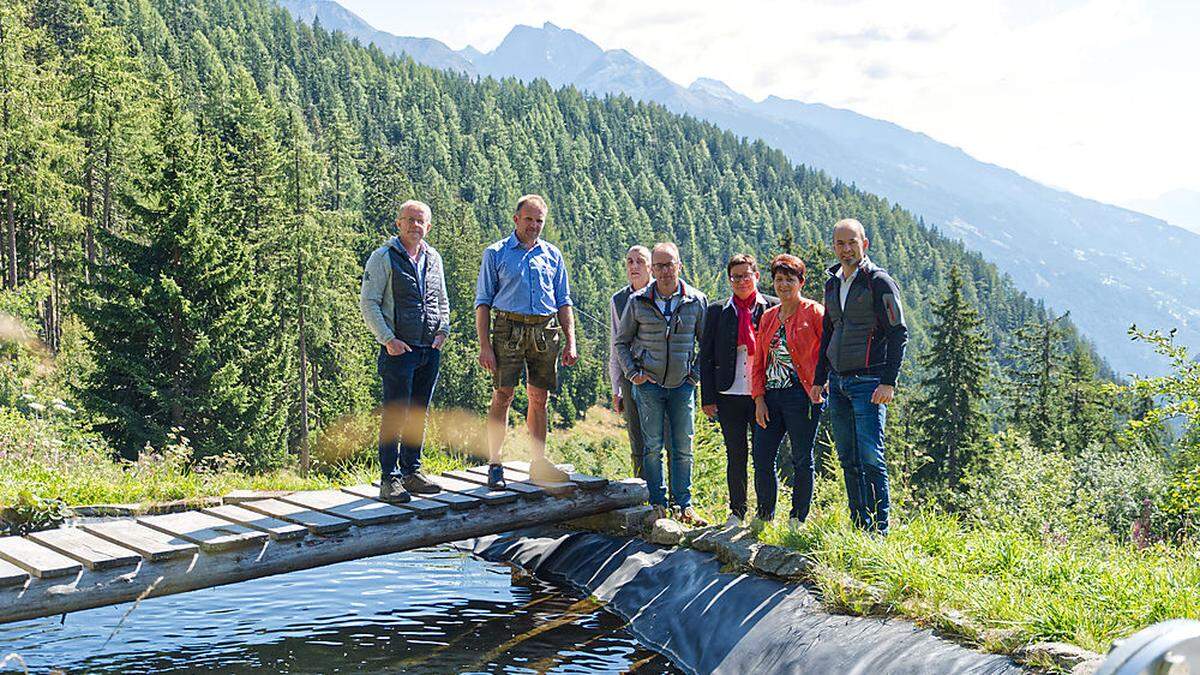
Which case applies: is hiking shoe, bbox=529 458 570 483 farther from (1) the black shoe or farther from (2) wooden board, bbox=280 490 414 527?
(2) wooden board, bbox=280 490 414 527

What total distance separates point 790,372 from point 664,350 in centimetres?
122

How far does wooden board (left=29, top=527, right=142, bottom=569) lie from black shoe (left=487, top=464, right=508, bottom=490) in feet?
9.52

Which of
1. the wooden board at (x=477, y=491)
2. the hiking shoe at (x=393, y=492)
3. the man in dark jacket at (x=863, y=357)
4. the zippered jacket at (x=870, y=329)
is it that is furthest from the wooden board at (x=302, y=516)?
the zippered jacket at (x=870, y=329)

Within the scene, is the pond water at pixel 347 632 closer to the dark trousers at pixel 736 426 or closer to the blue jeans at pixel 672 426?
the blue jeans at pixel 672 426

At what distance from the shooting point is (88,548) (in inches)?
251

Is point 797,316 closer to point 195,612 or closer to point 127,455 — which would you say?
point 195,612

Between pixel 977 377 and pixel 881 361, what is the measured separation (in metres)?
39.3

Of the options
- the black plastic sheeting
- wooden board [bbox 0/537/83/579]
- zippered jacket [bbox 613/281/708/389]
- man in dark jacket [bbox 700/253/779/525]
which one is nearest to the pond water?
the black plastic sheeting

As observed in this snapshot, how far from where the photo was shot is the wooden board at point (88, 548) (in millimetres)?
6090

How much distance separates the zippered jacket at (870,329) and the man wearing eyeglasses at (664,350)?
156 cm

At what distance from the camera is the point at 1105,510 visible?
115 feet

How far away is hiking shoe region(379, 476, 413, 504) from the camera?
7738 millimetres

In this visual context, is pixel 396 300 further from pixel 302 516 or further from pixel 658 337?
pixel 658 337

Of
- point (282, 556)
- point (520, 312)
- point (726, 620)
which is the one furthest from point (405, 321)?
point (726, 620)
